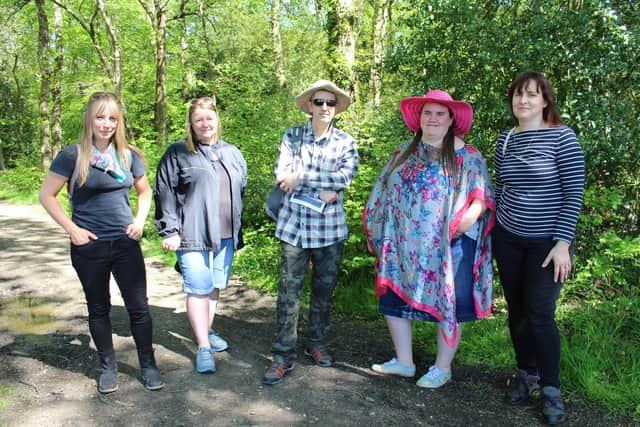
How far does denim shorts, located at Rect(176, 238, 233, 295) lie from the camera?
144 inches

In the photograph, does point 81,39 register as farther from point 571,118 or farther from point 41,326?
point 571,118

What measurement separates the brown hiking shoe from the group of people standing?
2 cm

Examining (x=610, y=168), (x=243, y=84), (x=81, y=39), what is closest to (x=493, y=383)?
(x=610, y=168)

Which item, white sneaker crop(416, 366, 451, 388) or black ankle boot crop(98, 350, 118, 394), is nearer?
black ankle boot crop(98, 350, 118, 394)

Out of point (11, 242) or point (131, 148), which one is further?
point (11, 242)

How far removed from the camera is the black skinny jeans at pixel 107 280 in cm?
325

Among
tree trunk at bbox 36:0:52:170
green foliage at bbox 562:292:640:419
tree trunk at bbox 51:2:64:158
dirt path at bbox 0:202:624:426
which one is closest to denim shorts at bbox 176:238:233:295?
dirt path at bbox 0:202:624:426

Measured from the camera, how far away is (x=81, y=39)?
19.2 meters

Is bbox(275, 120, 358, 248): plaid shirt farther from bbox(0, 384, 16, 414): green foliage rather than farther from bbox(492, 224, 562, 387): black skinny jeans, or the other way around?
bbox(0, 384, 16, 414): green foliage

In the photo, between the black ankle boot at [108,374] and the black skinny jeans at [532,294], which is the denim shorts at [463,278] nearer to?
the black skinny jeans at [532,294]

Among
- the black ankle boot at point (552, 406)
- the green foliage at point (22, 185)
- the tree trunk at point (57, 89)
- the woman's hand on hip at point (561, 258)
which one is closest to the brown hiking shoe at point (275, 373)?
the black ankle boot at point (552, 406)

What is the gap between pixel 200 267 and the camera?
369cm

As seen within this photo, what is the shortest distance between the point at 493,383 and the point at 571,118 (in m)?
2.21

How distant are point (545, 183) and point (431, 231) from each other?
2.49ft
